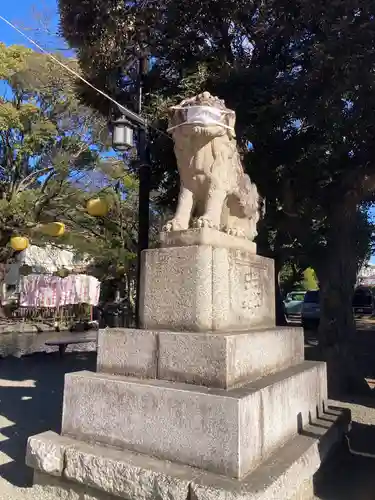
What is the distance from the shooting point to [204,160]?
389 cm

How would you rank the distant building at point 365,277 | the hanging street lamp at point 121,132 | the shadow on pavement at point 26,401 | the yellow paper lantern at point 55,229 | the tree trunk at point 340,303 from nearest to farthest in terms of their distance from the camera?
the shadow on pavement at point 26,401
the hanging street lamp at point 121,132
the tree trunk at point 340,303
the yellow paper lantern at point 55,229
the distant building at point 365,277

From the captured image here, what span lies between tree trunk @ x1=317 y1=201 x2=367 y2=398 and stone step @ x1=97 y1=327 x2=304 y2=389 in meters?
4.46

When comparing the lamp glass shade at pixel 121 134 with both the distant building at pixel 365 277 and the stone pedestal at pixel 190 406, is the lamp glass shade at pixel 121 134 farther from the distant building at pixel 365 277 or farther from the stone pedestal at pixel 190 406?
the distant building at pixel 365 277

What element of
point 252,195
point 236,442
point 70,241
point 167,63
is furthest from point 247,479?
point 70,241

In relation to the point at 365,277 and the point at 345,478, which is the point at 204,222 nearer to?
the point at 345,478

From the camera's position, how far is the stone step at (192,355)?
3.07 meters

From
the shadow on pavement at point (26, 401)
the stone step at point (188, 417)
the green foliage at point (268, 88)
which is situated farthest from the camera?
the green foliage at point (268, 88)

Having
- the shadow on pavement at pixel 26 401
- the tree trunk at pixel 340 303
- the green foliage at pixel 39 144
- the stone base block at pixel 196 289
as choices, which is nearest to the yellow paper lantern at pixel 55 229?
the green foliage at pixel 39 144

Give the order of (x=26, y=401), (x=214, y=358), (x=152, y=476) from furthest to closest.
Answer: (x=26, y=401) → (x=214, y=358) → (x=152, y=476)

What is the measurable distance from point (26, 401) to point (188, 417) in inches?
170

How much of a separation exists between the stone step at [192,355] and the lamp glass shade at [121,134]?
352cm

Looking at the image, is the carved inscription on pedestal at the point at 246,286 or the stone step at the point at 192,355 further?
the carved inscription on pedestal at the point at 246,286

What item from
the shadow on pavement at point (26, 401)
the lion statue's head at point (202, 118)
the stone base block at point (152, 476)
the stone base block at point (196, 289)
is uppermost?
the lion statue's head at point (202, 118)

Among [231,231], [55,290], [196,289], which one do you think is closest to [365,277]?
[55,290]
